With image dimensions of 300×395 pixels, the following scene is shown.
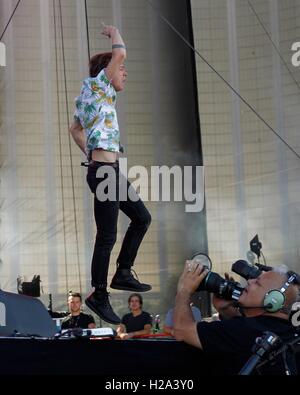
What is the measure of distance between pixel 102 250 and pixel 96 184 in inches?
12.0

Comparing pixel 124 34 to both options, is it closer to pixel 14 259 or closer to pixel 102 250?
pixel 14 259

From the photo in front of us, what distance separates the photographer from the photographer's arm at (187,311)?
2.72 metres

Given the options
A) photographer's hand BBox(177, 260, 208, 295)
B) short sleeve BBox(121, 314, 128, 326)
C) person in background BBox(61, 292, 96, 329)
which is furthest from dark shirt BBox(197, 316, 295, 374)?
short sleeve BBox(121, 314, 128, 326)

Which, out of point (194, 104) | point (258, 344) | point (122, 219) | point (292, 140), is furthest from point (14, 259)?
point (258, 344)

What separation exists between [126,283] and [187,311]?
4.31 ft

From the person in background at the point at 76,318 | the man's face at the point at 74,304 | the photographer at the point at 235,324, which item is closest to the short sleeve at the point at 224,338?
the photographer at the point at 235,324

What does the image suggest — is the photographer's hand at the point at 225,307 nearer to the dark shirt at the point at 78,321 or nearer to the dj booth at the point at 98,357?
the dj booth at the point at 98,357

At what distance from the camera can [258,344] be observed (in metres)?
2.45

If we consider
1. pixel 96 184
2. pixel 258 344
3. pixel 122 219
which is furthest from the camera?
pixel 122 219

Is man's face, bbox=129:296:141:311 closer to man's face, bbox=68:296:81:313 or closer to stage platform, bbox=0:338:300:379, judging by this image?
man's face, bbox=68:296:81:313

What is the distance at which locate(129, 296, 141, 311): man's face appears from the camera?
4.78 m

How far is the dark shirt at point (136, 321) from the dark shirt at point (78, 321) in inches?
7.6

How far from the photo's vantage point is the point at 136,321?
4730mm

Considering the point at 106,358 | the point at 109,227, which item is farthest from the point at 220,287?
the point at 109,227
